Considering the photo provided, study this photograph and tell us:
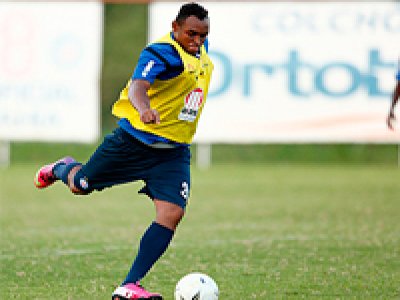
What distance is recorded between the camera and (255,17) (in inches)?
711

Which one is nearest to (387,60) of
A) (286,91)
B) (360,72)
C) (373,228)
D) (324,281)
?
(360,72)

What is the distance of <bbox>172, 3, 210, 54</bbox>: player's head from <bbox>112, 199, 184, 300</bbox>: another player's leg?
0.97 meters

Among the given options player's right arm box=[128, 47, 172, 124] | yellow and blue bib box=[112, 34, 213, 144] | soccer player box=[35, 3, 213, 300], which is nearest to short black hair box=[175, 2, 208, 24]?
soccer player box=[35, 3, 213, 300]

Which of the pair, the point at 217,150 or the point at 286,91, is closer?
the point at 286,91

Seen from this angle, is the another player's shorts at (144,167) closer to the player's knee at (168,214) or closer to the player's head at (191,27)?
the player's knee at (168,214)

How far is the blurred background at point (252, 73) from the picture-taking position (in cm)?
1781

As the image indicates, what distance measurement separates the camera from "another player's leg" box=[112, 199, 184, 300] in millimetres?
5758

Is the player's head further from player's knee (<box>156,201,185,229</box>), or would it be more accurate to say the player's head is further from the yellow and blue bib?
player's knee (<box>156,201,185,229</box>)

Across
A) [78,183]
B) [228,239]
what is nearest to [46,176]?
[78,183]

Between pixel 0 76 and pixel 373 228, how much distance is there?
9795 millimetres

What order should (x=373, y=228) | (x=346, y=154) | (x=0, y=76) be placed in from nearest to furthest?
(x=373, y=228) → (x=0, y=76) → (x=346, y=154)

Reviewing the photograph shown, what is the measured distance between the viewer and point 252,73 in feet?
58.7

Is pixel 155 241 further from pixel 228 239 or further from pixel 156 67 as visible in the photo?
pixel 228 239

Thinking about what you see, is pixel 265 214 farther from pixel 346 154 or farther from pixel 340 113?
pixel 346 154
